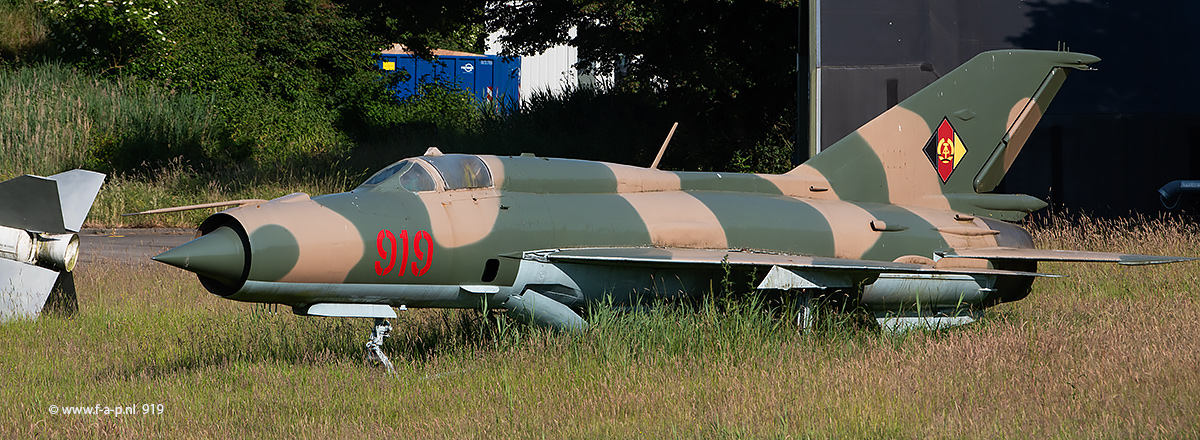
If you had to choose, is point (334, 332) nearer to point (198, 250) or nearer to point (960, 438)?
point (198, 250)

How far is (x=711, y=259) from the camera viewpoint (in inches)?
322

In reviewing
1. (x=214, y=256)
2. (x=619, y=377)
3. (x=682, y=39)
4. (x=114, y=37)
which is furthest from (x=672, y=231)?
(x=114, y=37)

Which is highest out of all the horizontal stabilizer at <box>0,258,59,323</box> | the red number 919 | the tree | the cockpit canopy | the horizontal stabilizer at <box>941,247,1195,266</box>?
the tree

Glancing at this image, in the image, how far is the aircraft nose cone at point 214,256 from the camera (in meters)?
6.75

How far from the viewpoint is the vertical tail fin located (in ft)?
34.2

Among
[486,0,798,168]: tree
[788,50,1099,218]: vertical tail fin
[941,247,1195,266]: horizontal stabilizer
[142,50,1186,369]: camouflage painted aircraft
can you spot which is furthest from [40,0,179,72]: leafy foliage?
[941,247,1195,266]: horizontal stabilizer

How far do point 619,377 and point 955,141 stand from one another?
17.1 feet

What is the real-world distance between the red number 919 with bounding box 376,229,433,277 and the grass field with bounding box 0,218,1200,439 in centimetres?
84

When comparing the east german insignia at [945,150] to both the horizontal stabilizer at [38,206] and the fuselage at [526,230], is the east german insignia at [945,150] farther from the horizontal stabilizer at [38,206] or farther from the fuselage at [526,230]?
the horizontal stabilizer at [38,206]

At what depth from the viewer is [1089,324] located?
31.4ft

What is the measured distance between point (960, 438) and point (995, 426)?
342mm

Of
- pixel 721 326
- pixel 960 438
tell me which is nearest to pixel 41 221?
pixel 721 326

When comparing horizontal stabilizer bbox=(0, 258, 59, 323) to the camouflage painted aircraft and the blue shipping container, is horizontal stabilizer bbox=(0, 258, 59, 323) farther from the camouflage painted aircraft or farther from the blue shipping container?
the blue shipping container

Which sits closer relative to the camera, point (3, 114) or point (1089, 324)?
point (1089, 324)
